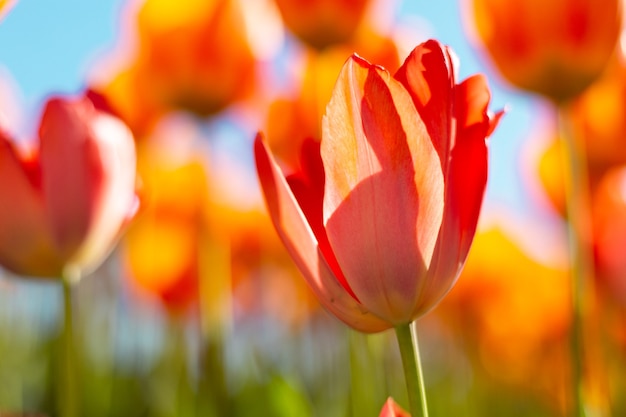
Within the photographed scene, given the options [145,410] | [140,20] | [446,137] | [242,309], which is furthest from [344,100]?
[242,309]

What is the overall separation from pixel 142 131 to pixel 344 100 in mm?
1439

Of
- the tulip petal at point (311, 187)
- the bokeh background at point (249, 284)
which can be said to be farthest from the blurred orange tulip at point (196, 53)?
the tulip petal at point (311, 187)

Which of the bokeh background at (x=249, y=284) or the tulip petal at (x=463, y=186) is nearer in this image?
the tulip petal at (x=463, y=186)

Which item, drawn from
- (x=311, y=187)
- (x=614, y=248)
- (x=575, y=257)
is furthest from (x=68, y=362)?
(x=614, y=248)

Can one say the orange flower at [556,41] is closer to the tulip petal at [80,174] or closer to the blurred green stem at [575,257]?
the blurred green stem at [575,257]

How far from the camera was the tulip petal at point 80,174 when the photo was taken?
750 millimetres

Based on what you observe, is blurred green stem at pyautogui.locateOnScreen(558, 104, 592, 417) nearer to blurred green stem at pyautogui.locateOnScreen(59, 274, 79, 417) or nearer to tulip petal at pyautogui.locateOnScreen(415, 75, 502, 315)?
tulip petal at pyautogui.locateOnScreen(415, 75, 502, 315)

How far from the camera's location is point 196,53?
1.51 metres

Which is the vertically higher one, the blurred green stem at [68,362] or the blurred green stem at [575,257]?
the blurred green stem at [68,362]

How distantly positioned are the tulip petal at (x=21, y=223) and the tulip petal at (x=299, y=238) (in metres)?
0.29

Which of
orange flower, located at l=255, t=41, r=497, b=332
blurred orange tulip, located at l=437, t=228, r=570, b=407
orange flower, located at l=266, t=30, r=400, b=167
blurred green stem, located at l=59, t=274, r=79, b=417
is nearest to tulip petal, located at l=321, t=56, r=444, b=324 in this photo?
orange flower, located at l=255, t=41, r=497, b=332

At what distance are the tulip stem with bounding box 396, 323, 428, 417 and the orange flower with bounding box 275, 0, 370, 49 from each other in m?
0.90

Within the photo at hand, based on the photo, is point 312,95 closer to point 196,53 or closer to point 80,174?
point 196,53

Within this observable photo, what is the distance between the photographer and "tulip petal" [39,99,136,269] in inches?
29.5
